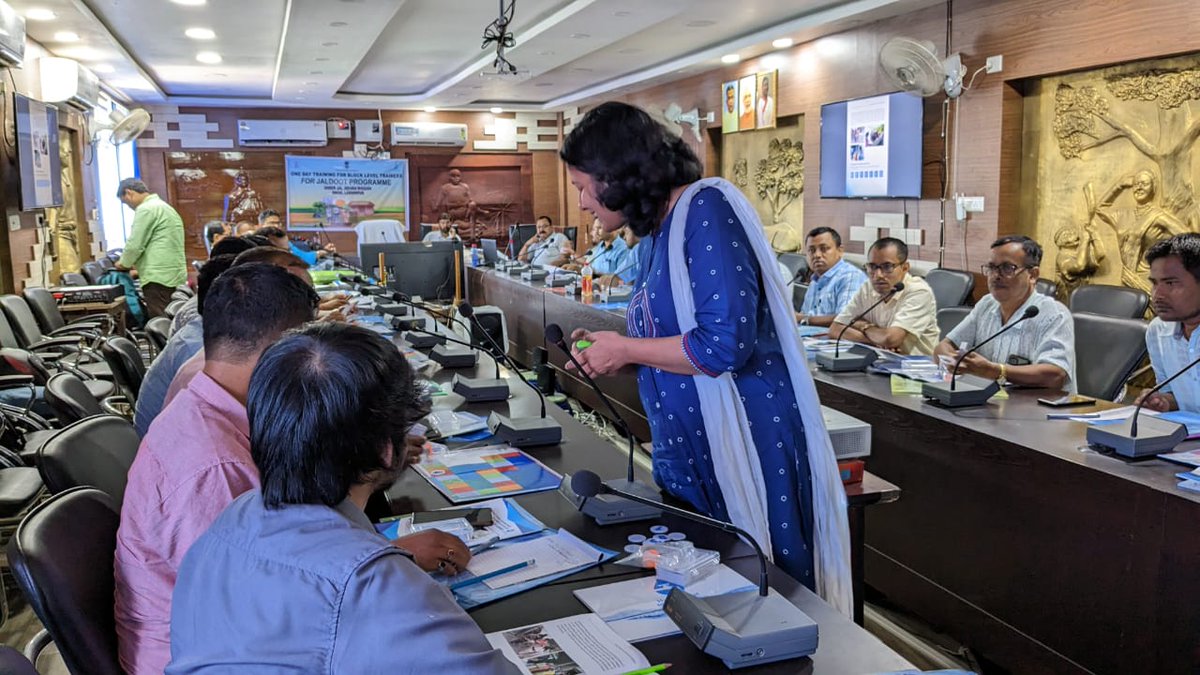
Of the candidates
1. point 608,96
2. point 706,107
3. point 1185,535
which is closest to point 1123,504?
point 1185,535

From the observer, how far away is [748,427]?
1662 millimetres

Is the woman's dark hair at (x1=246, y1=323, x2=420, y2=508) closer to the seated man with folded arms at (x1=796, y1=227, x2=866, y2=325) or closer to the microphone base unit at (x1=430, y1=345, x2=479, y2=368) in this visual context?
the microphone base unit at (x1=430, y1=345, x2=479, y2=368)

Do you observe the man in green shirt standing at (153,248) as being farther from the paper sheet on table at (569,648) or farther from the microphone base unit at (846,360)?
the paper sheet on table at (569,648)

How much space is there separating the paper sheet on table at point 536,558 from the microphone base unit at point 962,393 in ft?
4.77

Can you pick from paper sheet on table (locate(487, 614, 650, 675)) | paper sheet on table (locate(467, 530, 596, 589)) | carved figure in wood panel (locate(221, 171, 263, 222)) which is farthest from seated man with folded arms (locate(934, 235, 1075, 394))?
carved figure in wood panel (locate(221, 171, 263, 222))

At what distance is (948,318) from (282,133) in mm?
9538

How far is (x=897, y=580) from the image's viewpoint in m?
2.69

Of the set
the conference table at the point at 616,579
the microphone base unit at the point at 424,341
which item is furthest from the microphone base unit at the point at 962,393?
the microphone base unit at the point at 424,341

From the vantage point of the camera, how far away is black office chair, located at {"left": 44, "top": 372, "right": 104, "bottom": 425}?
2520 millimetres

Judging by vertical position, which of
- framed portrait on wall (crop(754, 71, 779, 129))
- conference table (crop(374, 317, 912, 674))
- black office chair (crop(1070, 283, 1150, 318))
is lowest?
conference table (crop(374, 317, 912, 674))

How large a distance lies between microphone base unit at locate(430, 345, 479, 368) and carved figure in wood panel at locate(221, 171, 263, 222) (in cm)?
900

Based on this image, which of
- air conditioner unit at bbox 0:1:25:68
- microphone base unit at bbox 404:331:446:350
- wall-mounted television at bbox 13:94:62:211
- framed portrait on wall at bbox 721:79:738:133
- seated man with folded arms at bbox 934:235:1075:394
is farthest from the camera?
framed portrait on wall at bbox 721:79:738:133

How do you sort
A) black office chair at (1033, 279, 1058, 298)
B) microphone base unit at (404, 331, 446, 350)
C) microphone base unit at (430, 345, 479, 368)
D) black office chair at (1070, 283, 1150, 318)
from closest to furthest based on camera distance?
1. microphone base unit at (430, 345, 479, 368)
2. microphone base unit at (404, 331, 446, 350)
3. black office chair at (1070, 283, 1150, 318)
4. black office chair at (1033, 279, 1058, 298)

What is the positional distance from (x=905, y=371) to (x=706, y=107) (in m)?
6.04
